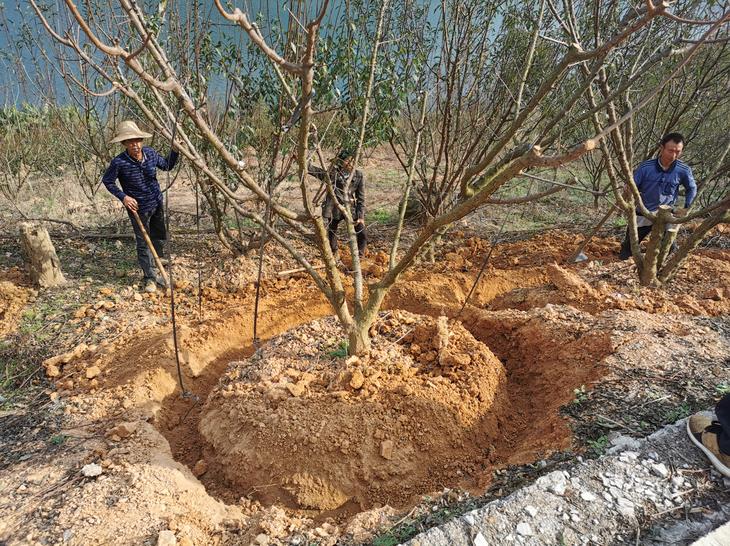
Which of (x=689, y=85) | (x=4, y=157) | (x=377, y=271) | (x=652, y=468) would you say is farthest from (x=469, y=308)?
(x=4, y=157)

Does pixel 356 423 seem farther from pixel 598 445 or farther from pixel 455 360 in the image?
pixel 598 445

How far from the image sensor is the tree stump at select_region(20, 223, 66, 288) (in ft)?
13.7

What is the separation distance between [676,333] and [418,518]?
7.57ft

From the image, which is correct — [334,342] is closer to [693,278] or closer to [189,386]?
[189,386]

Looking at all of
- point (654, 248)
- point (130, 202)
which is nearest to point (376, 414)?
point (654, 248)

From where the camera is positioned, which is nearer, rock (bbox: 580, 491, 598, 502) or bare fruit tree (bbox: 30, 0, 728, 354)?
bare fruit tree (bbox: 30, 0, 728, 354)

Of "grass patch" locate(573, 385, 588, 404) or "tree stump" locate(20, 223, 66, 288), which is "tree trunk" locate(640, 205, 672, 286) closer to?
"grass patch" locate(573, 385, 588, 404)

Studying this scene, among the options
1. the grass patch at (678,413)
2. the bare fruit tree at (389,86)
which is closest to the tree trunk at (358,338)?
the bare fruit tree at (389,86)

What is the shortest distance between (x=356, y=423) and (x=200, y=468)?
38.4 inches

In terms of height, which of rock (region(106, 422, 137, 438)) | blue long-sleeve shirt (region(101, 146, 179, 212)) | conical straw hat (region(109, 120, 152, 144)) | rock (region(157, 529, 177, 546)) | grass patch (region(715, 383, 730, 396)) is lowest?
rock (region(106, 422, 137, 438))

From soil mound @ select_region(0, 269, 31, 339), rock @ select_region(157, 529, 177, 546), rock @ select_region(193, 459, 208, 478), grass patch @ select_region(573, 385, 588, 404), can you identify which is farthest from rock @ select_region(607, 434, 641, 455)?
soil mound @ select_region(0, 269, 31, 339)

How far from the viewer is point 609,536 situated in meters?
1.66

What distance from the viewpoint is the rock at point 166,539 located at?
187cm

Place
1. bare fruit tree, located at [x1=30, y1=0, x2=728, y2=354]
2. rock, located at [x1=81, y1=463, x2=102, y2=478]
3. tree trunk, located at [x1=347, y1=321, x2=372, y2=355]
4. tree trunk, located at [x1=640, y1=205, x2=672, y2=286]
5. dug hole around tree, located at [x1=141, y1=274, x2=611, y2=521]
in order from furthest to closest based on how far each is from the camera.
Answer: tree trunk, located at [x1=640, y1=205, x2=672, y2=286], tree trunk, located at [x1=347, y1=321, x2=372, y2=355], dug hole around tree, located at [x1=141, y1=274, x2=611, y2=521], rock, located at [x1=81, y1=463, x2=102, y2=478], bare fruit tree, located at [x1=30, y1=0, x2=728, y2=354]
